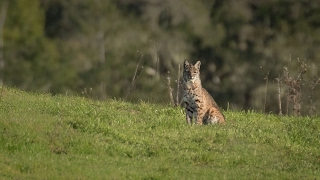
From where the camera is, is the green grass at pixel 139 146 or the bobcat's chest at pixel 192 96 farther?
the bobcat's chest at pixel 192 96

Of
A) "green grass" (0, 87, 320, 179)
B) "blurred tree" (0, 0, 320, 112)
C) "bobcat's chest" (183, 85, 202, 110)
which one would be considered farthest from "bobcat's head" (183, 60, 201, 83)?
"blurred tree" (0, 0, 320, 112)

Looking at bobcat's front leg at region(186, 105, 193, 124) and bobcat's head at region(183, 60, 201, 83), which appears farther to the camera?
bobcat's head at region(183, 60, 201, 83)

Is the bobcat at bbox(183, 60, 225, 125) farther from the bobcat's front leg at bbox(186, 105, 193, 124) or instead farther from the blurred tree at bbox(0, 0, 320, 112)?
the blurred tree at bbox(0, 0, 320, 112)

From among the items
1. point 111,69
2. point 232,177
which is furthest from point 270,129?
point 111,69

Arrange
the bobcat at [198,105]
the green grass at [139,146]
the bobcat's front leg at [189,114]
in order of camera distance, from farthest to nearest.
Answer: the bobcat at [198,105], the bobcat's front leg at [189,114], the green grass at [139,146]

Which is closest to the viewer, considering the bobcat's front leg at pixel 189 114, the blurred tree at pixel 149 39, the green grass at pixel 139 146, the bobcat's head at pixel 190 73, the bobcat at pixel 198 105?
the green grass at pixel 139 146

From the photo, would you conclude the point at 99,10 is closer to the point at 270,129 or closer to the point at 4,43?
the point at 4,43

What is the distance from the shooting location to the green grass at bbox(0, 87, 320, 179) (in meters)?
14.1

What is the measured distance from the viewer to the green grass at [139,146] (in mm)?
14133

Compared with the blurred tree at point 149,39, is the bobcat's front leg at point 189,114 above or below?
below

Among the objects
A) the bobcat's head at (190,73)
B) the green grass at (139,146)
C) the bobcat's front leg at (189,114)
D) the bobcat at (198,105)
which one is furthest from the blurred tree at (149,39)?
the green grass at (139,146)

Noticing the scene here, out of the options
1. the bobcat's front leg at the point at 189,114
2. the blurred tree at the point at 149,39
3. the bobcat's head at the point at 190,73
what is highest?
the blurred tree at the point at 149,39

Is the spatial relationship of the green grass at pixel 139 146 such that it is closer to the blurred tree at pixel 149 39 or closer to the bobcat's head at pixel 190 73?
the bobcat's head at pixel 190 73

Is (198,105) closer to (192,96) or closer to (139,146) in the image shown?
(192,96)
